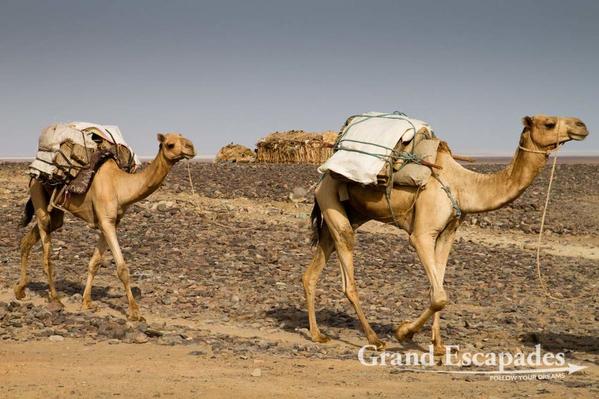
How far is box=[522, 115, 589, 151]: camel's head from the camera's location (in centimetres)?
777

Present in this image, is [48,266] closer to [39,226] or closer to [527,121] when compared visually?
[39,226]

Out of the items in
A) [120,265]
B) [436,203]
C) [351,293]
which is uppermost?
[436,203]

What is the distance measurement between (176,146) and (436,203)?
339 centimetres

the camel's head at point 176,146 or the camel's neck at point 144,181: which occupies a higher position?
the camel's head at point 176,146

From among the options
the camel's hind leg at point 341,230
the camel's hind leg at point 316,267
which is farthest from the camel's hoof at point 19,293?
the camel's hind leg at point 341,230

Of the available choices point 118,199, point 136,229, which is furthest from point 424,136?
point 136,229

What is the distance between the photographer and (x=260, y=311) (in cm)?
1079

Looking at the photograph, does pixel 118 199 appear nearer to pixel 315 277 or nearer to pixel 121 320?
pixel 121 320

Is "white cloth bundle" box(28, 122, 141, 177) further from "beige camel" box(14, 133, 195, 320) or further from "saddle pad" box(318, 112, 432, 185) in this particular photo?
"saddle pad" box(318, 112, 432, 185)

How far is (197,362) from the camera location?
7523 mm

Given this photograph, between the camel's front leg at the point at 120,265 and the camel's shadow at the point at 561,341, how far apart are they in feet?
15.7

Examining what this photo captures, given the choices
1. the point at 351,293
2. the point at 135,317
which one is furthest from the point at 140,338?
the point at 351,293

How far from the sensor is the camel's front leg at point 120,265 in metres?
9.80

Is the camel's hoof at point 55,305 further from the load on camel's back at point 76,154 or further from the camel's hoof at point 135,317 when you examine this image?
the load on camel's back at point 76,154
